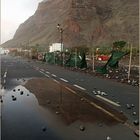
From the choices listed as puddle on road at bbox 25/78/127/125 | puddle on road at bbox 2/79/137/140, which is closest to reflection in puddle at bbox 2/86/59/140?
puddle on road at bbox 2/79/137/140

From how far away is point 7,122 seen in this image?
31.5 feet

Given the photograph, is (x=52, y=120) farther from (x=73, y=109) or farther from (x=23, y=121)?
(x=73, y=109)

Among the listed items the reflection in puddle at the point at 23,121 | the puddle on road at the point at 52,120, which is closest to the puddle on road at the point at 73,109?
the puddle on road at the point at 52,120

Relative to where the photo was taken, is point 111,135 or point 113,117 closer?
point 111,135

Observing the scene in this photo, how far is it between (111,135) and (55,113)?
10.4 feet

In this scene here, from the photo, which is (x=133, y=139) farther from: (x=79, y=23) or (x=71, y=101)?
(x=79, y=23)

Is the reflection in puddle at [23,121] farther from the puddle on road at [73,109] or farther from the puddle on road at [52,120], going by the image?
the puddle on road at [73,109]

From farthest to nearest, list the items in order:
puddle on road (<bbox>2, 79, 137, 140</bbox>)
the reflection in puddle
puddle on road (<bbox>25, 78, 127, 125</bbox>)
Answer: puddle on road (<bbox>25, 78, 127, 125</bbox>), puddle on road (<bbox>2, 79, 137, 140</bbox>), the reflection in puddle

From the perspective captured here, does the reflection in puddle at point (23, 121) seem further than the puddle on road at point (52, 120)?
No

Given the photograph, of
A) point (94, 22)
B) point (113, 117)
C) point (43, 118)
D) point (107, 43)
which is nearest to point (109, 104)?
point (113, 117)

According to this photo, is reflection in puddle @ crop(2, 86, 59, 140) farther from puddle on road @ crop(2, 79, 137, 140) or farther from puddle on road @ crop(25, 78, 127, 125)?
puddle on road @ crop(25, 78, 127, 125)

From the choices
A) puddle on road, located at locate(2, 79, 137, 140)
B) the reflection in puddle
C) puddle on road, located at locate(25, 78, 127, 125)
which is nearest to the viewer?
the reflection in puddle

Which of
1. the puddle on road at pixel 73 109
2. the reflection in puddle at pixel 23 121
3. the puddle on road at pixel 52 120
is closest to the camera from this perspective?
the reflection in puddle at pixel 23 121

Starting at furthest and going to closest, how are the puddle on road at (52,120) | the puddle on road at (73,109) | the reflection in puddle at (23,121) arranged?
1. the puddle on road at (73,109)
2. the puddle on road at (52,120)
3. the reflection in puddle at (23,121)
